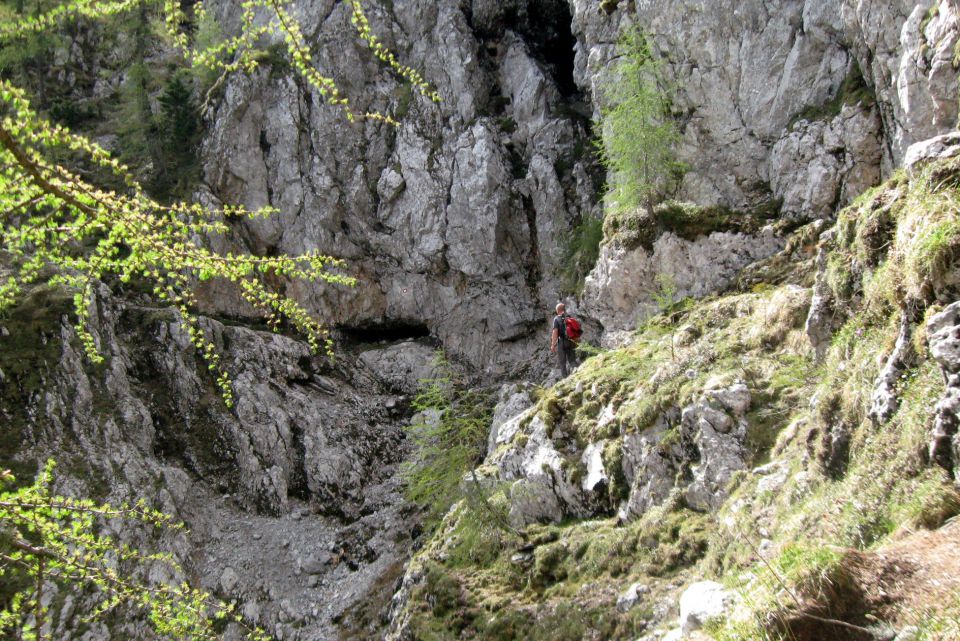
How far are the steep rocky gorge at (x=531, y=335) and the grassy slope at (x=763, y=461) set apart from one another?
0.06m

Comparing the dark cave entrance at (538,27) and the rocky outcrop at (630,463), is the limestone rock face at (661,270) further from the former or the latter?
the dark cave entrance at (538,27)

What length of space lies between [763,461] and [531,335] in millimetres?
19164

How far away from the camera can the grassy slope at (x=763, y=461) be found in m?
4.91

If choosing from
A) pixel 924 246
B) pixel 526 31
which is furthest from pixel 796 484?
pixel 526 31

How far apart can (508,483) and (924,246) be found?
25.3 feet

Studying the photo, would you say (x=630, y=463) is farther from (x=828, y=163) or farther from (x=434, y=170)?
(x=434, y=170)

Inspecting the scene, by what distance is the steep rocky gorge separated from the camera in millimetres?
7641

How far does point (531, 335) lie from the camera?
27.0 metres

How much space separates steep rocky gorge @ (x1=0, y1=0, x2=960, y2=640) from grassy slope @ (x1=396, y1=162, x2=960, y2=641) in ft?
0.19

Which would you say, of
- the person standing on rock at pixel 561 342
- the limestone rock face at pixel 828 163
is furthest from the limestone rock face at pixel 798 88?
the person standing on rock at pixel 561 342

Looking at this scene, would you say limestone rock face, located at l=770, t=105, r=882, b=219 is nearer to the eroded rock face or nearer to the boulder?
the boulder

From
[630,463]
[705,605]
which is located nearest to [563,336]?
[630,463]

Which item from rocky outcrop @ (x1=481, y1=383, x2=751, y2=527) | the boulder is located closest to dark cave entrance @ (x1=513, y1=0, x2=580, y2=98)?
rocky outcrop @ (x1=481, y1=383, x2=751, y2=527)

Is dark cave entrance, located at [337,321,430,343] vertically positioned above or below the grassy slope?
above
